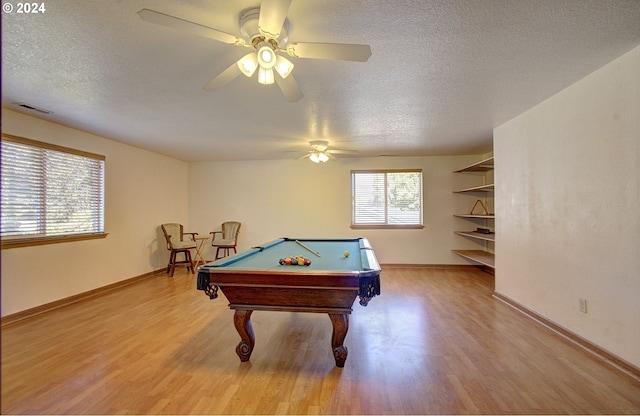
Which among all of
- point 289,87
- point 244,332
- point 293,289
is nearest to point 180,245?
point 244,332

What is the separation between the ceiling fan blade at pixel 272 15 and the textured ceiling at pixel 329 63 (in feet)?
0.70

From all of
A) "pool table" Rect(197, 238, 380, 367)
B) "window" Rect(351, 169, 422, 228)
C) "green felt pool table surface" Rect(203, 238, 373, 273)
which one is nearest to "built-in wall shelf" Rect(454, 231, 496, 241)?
"window" Rect(351, 169, 422, 228)

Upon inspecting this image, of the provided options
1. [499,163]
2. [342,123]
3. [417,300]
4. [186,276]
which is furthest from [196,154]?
[499,163]

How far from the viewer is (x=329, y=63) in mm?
2172

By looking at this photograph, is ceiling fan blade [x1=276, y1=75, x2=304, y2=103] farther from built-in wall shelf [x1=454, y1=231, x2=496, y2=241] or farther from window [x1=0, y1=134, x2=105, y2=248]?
built-in wall shelf [x1=454, y1=231, x2=496, y2=241]

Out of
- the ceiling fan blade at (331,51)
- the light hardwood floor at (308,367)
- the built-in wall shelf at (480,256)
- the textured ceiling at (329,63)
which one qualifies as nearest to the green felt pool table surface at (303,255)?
the light hardwood floor at (308,367)

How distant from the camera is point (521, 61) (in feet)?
7.10

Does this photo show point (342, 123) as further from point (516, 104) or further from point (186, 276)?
point (186, 276)

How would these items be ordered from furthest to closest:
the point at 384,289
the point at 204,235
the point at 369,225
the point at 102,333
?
the point at 204,235 → the point at 369,225 → the point at 384,289 → the point at 102,333

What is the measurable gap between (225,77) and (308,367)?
2.19 meters

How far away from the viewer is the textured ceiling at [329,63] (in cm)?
166

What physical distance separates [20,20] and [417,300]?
14.2 feet

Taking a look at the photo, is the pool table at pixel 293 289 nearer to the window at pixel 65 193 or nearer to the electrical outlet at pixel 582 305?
the electrical outlet at pixel 582 305

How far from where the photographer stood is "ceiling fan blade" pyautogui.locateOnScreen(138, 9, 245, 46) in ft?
4.37
